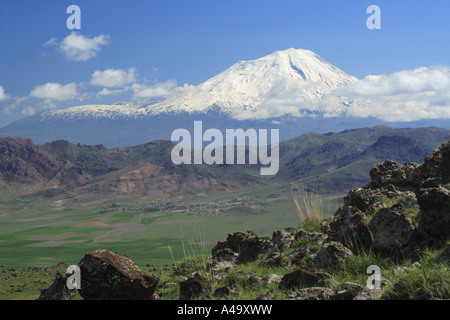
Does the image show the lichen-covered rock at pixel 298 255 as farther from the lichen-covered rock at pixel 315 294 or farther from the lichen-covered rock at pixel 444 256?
the lichen-covered rock at pixel 444 256

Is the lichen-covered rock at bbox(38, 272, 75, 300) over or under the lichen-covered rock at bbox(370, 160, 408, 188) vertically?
under

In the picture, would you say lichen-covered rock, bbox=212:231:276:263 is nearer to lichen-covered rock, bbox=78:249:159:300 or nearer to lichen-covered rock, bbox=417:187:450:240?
lichen-covered rock, bbox=78:249:159:300

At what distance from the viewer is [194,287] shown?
9.77 m

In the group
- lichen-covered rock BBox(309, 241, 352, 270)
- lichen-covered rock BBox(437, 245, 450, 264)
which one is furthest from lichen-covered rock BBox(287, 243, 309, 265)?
lichen-covered rock BBox(437, 245, 450, 264)

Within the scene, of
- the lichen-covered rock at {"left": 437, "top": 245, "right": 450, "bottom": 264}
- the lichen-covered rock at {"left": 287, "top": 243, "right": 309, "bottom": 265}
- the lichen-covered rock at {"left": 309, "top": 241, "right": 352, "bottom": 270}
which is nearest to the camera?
the lichen-covered rock at {"left": 437, "top": 245, "right": 450, "bottom": 264}

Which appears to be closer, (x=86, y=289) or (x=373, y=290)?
(x=373, y=290)

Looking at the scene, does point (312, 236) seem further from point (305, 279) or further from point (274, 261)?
point (305, 279)

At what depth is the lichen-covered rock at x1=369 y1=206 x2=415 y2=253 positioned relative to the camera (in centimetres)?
979

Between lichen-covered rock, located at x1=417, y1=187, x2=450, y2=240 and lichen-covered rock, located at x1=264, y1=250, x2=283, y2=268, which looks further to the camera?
lichen-covered rock, located at x1=264, y1=250, x2=283, y2=268

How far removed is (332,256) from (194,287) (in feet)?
10.8
